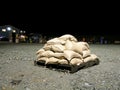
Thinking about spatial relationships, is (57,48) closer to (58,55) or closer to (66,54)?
(58,55)

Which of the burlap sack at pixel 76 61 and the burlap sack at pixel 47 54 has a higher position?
the burlap sack at pixel 47 54

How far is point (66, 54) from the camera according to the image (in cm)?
582

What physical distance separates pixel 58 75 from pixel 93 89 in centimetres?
144

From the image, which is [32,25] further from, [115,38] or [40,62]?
[40,62]

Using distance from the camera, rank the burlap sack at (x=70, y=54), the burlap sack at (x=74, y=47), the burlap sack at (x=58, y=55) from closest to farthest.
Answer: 1. the burlap sack at (x=70, y=54)
2. the burlap sack at (x=58, y=55)
3. the burlap sack at (x=74, y=47)

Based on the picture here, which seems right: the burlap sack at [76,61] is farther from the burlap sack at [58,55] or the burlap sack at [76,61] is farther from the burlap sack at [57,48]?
the burlap sack at [57,48]

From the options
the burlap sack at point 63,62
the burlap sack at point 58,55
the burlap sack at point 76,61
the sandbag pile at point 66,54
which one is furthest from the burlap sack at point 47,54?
the burlap sack at point 76,61

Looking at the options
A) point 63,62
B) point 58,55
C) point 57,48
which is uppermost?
point 57,48

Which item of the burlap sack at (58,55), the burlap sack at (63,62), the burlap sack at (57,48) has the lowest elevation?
the burlap sack at (63,62)

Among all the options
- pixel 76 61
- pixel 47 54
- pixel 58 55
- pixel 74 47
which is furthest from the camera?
pixel 47 54

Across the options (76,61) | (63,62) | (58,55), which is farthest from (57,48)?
(76,61)

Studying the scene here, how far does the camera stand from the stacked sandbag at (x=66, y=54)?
5.79m

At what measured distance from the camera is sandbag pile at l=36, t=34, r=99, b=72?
5793 millimetres

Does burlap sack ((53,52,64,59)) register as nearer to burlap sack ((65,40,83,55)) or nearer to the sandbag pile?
the sandbag pile
